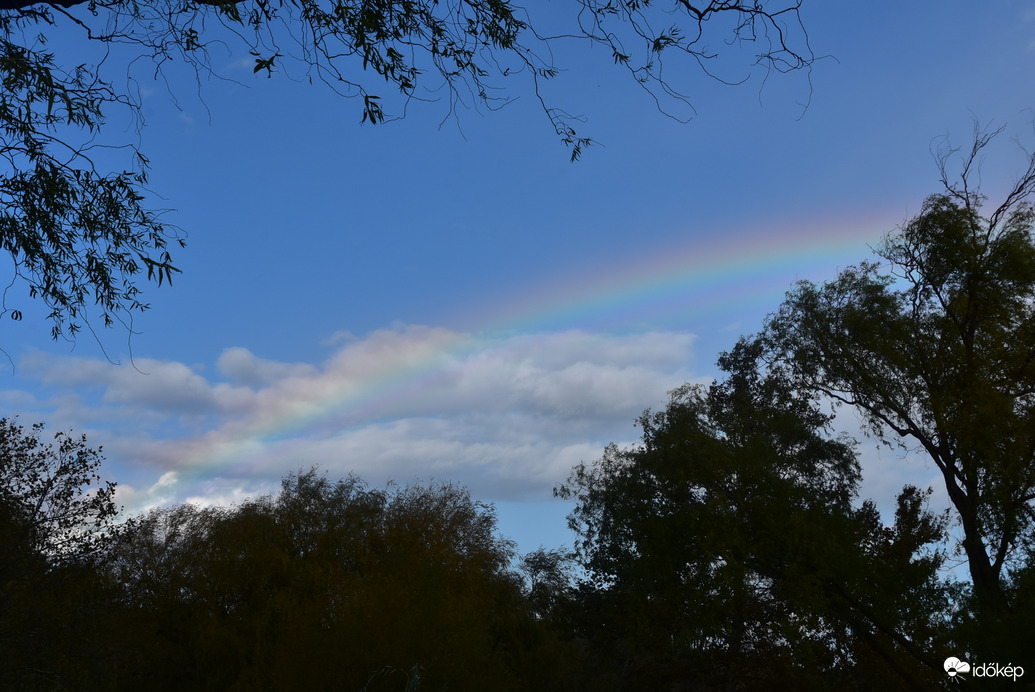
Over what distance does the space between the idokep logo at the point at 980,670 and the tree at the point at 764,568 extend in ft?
1.91

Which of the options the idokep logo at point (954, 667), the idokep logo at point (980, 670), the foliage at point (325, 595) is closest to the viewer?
the idokep logo at point (980, 670)

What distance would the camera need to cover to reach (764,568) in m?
17.1

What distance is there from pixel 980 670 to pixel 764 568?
4.23m

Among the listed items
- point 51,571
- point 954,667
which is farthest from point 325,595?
point 954,667

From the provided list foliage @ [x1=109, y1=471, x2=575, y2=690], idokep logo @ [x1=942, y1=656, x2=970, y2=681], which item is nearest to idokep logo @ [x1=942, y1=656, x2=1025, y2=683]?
idokep logo @ [x1=942, y1=656, x2=970, y2=681]

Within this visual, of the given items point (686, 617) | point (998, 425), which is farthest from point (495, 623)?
point (998, 425)

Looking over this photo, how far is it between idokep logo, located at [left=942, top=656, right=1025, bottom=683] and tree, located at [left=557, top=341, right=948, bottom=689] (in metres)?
0.58

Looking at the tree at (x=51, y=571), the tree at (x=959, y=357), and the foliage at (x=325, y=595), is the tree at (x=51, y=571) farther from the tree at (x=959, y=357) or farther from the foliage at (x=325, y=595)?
the tree at (x=959, y=357)

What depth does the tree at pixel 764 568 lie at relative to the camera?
16.4 meters

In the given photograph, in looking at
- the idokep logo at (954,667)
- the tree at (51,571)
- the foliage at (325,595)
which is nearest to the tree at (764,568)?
the idokep logo at (954,667)

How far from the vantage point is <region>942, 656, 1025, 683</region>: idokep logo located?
1366 centimetres

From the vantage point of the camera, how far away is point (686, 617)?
65.0 ft

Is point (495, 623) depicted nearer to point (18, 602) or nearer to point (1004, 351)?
point (18, 602)

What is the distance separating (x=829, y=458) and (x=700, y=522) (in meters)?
13.2
